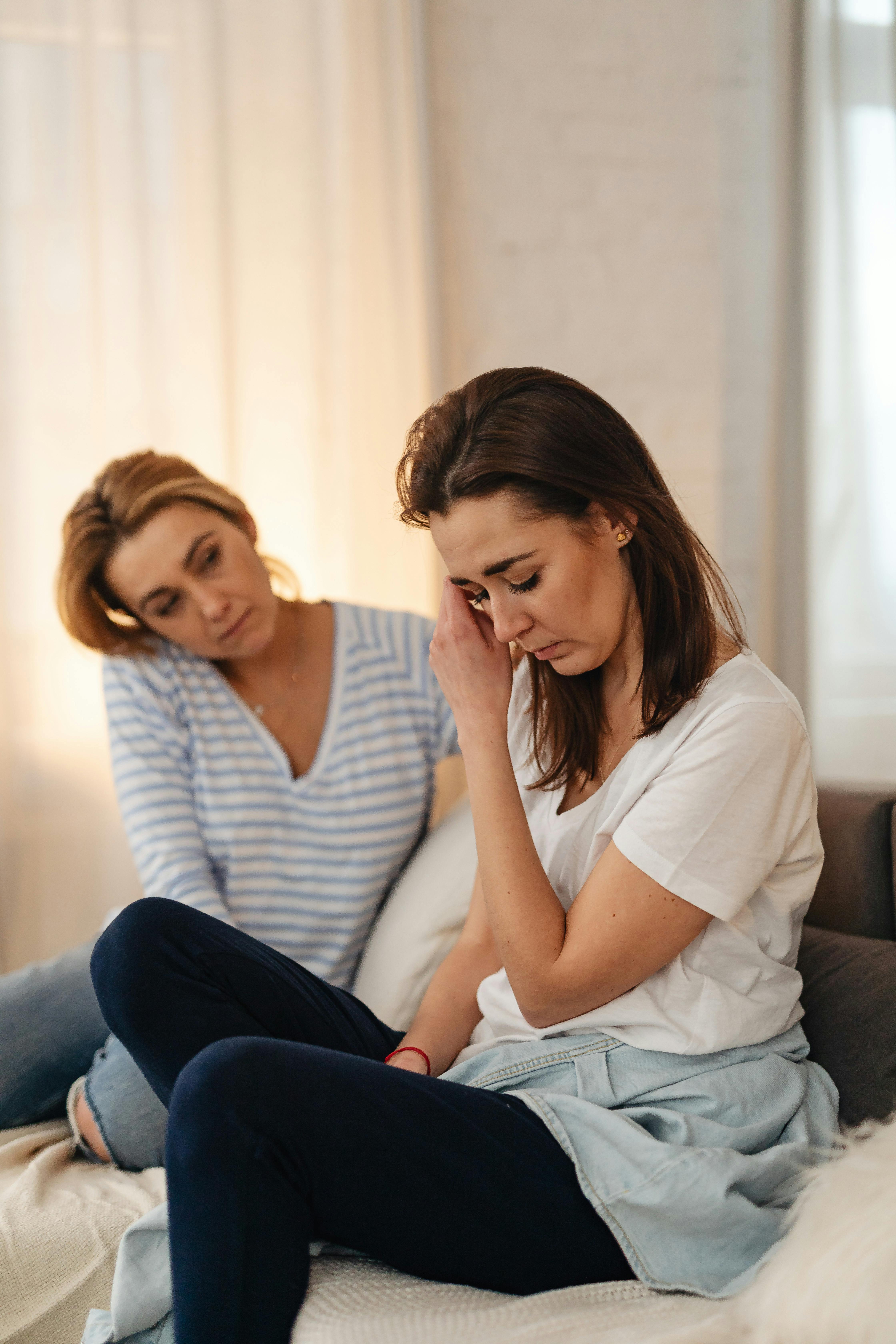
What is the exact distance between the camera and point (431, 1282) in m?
0.88

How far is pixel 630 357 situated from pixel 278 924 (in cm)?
140

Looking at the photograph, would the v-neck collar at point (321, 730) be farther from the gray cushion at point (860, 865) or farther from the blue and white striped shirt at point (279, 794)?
the gray cushion at point (860, 865)

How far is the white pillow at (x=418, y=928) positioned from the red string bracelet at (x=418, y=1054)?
0.85 ft

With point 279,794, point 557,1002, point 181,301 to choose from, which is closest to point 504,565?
point 557,1002

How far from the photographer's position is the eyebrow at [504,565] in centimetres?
100

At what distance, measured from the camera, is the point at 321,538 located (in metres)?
2.13

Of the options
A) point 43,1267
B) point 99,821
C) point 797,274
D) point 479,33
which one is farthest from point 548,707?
point 479,33

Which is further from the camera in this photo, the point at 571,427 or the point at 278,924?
the point at 278,924

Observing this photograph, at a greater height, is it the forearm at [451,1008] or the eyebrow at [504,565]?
the eyebrow at [504,565]

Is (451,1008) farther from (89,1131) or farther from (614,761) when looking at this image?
(89,1131)

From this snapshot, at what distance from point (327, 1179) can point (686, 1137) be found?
304 millimetres

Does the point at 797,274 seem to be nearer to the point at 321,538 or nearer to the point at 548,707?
the point at 321,538

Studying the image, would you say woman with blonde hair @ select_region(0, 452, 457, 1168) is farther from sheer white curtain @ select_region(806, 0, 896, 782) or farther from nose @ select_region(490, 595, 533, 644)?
sheer white curtain @ select_region(806, 0, 896, 782)

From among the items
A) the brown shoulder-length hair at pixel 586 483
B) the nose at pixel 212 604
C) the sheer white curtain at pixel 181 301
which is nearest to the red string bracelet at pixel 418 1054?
the brown shoulder-length hair at pixel 586 483
